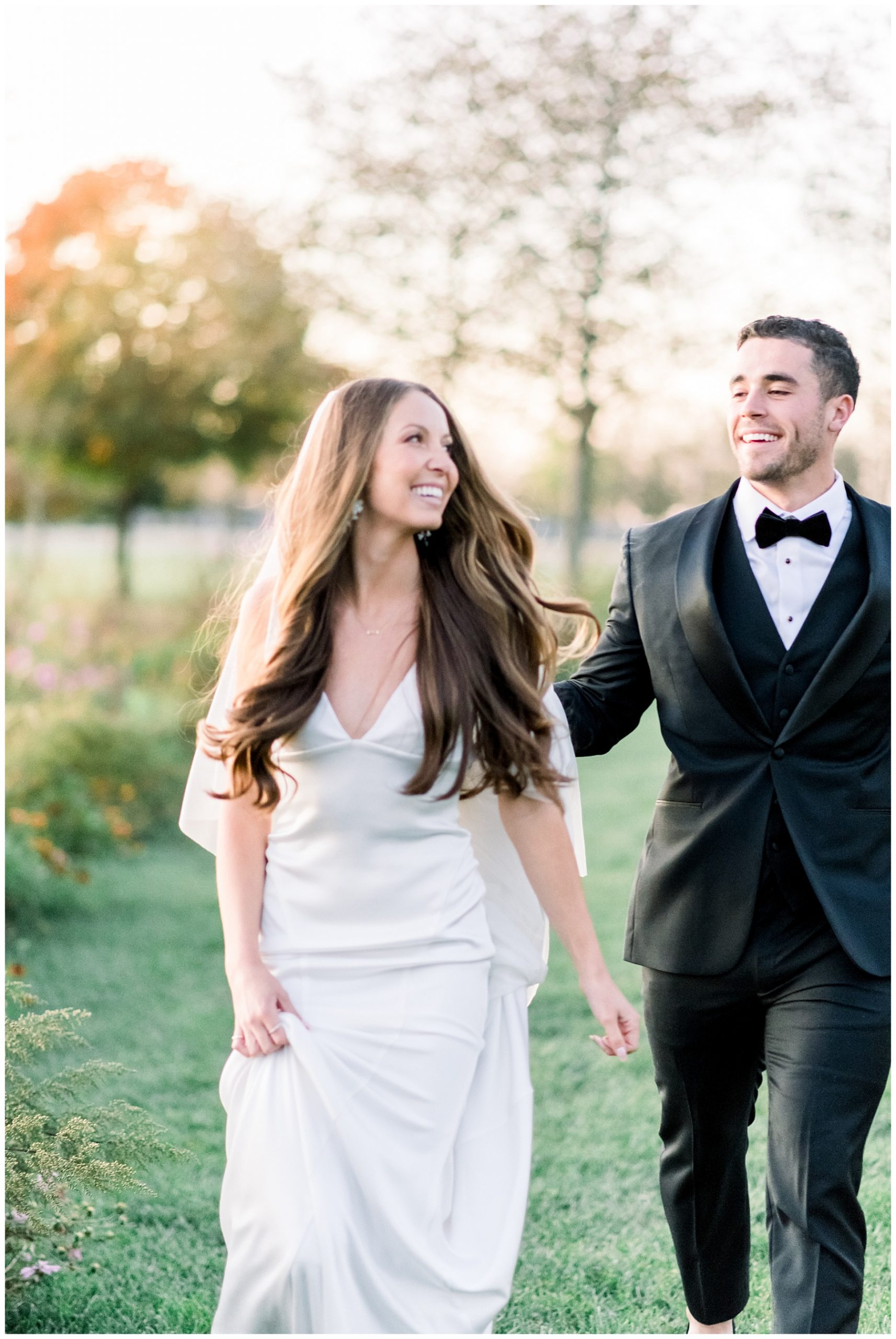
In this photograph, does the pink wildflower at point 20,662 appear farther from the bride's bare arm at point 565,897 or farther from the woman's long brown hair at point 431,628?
the bride's bare arm at point 565,897

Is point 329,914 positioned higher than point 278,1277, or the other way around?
point 329,914

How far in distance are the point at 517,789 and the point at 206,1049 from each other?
379 cm

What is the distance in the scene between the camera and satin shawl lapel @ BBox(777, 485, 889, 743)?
314 centimetres

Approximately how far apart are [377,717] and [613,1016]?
81cm

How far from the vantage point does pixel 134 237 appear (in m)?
15.2

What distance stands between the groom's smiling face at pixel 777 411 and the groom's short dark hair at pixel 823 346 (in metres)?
0.01

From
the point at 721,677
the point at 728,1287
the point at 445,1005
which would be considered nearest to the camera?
the point at 445,1005

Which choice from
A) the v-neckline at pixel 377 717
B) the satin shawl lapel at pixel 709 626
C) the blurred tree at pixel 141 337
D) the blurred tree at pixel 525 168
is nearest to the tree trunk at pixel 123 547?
the blurred tree at pixel 141 337

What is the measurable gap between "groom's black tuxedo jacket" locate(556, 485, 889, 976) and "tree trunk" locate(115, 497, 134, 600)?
504 inches

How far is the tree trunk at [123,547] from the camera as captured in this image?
15836 mm

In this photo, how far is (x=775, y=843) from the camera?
126 inches

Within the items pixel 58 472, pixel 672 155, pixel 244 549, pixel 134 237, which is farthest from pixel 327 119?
pixel 244 549

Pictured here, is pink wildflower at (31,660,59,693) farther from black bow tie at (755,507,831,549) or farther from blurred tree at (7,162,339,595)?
black bow tie at (755,507,831,549)

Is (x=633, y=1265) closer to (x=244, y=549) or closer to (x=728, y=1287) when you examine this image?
(x=728, y=1287)
